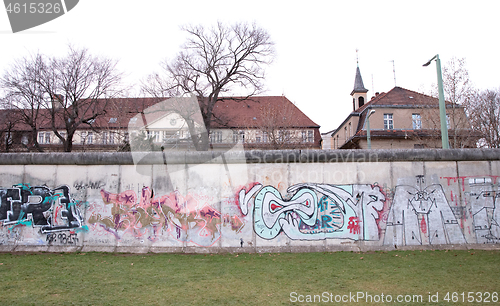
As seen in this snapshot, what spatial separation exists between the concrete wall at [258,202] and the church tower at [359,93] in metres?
44.6

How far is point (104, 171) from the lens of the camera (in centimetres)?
1022

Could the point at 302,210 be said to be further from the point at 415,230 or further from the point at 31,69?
the point at 31,69

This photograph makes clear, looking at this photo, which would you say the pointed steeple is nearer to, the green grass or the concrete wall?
the concrete wall

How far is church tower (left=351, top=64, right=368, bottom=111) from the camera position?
173 ft

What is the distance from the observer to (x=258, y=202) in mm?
9773

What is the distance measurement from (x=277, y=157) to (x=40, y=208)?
23.7ft

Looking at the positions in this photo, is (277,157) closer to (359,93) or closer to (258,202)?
(258,202)

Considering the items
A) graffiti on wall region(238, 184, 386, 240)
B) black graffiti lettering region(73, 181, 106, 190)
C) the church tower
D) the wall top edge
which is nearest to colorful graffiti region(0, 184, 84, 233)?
black graffiti lettering region(73, 181, 106, 190)

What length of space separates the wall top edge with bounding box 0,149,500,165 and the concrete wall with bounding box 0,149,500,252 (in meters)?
0.03

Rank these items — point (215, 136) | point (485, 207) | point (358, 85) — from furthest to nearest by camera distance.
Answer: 1. point (358, 85)
2. point (215, 136)
3. point (485, 207)

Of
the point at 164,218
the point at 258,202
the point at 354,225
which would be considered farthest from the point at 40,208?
the point at 354,225

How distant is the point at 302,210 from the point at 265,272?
2679 millimetres

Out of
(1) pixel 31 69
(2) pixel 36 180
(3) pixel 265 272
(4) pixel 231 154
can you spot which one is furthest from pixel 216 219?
(1) pixel 31 69

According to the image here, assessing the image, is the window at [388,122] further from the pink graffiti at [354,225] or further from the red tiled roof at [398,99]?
the pink graffiti at [354,225]
